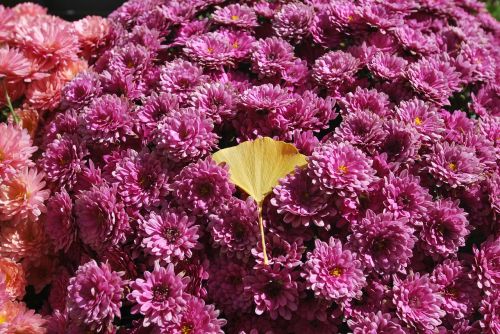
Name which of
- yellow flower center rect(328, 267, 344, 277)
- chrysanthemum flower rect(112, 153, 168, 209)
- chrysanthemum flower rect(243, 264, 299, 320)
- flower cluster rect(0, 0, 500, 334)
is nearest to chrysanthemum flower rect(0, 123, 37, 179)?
flower cluster rect(0, 0, 500, 334)

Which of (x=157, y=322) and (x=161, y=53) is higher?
(x=161, y=53)

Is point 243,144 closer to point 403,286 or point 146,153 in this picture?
point 146,153

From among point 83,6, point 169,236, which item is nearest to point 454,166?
point 169,236

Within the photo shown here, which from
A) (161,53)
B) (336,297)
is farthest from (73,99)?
(336,297)

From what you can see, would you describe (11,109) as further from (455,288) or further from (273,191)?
(455,288)

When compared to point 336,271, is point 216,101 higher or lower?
higher

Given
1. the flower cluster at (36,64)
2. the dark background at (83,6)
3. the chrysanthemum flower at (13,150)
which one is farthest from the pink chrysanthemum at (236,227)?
the dark background at (83,6)

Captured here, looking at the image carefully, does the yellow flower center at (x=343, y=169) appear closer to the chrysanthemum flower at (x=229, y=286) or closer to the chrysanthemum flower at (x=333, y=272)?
the chrysanthemum flower at (x=333, y=272)
